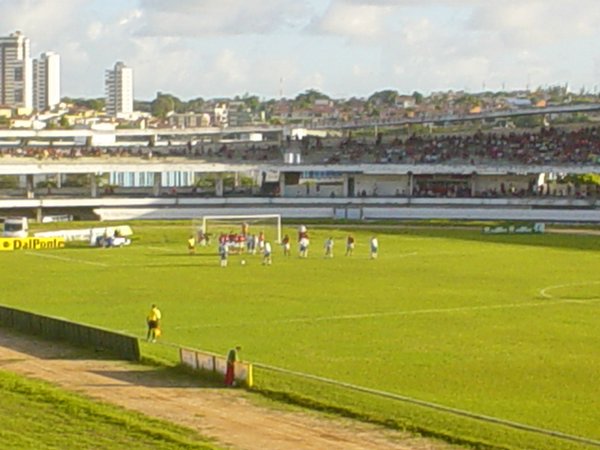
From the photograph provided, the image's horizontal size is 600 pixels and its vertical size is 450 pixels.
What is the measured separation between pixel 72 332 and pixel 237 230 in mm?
41708

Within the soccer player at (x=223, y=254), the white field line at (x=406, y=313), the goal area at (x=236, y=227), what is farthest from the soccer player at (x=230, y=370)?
the goal area at (x=236, y=227)

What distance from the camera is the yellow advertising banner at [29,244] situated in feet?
255

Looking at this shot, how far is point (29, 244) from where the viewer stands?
78500 mm

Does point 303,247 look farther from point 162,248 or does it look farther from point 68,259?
point 68,259

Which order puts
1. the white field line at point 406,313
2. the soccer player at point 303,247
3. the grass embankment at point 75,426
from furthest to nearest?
the soccer player at point 303,247
the white field line at point 406,313
the grass embankment at point 75,426

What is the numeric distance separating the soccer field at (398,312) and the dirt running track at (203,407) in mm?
1348

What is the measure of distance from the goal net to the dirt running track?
103 ft

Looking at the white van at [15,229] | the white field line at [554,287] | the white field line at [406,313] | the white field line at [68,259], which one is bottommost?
the white field line at [68,259]

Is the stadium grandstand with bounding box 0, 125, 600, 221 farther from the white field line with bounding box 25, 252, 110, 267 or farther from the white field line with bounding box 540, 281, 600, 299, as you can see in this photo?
the white field line with bounding box 540, 281, 600, 299

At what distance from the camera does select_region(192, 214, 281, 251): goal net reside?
239 ft

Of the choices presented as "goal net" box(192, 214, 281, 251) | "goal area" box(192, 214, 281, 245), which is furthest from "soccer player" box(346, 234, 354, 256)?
"goal area" box(192, 214, 281, 245)

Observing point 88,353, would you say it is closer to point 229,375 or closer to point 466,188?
point 229,375

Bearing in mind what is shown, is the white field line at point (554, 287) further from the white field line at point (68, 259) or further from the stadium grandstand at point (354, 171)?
the stadium grandstand at point (354, 171)

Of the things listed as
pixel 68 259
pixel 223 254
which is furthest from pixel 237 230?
pixel 223 254
